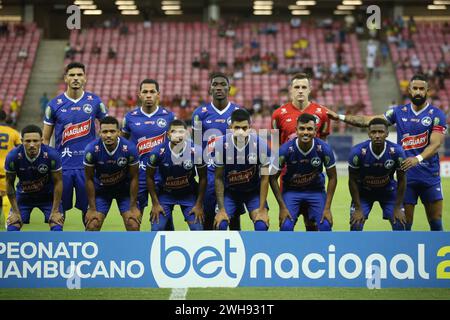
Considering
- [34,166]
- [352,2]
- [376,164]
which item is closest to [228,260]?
[376,164]

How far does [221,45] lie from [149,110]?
2455cm

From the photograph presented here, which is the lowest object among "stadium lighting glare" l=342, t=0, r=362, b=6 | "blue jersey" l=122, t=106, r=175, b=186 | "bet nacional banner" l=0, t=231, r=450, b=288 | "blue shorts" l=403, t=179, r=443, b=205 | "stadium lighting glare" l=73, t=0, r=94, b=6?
"bet nacional banner" l=0, t=231, r=450, b=288

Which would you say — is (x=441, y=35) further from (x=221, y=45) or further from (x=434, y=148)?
(x=434, y=148)

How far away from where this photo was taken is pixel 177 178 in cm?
884

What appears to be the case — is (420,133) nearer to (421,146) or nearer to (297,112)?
(421,146)

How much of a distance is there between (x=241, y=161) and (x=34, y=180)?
7.70 ft

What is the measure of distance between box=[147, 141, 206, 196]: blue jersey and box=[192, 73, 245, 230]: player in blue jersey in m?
0.24

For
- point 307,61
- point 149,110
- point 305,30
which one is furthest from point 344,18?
point 149,110

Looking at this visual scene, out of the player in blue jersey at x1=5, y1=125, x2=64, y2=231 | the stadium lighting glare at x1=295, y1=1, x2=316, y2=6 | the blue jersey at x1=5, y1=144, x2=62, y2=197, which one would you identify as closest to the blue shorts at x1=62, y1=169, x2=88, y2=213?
the player in blue jersey at x1=5, y1=125, x2=64, y2=231

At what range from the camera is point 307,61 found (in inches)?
1271

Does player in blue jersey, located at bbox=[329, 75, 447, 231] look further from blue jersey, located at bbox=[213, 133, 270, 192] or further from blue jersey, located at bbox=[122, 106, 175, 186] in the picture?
blue jersey, located at bbox=[122, 106, 175, 186]

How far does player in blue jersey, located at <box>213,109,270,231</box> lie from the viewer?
8328mm

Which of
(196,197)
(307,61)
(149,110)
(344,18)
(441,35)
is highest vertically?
(344,18)

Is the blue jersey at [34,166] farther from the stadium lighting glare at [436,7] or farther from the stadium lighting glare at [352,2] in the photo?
the stadium lighting glare at [436,7]
